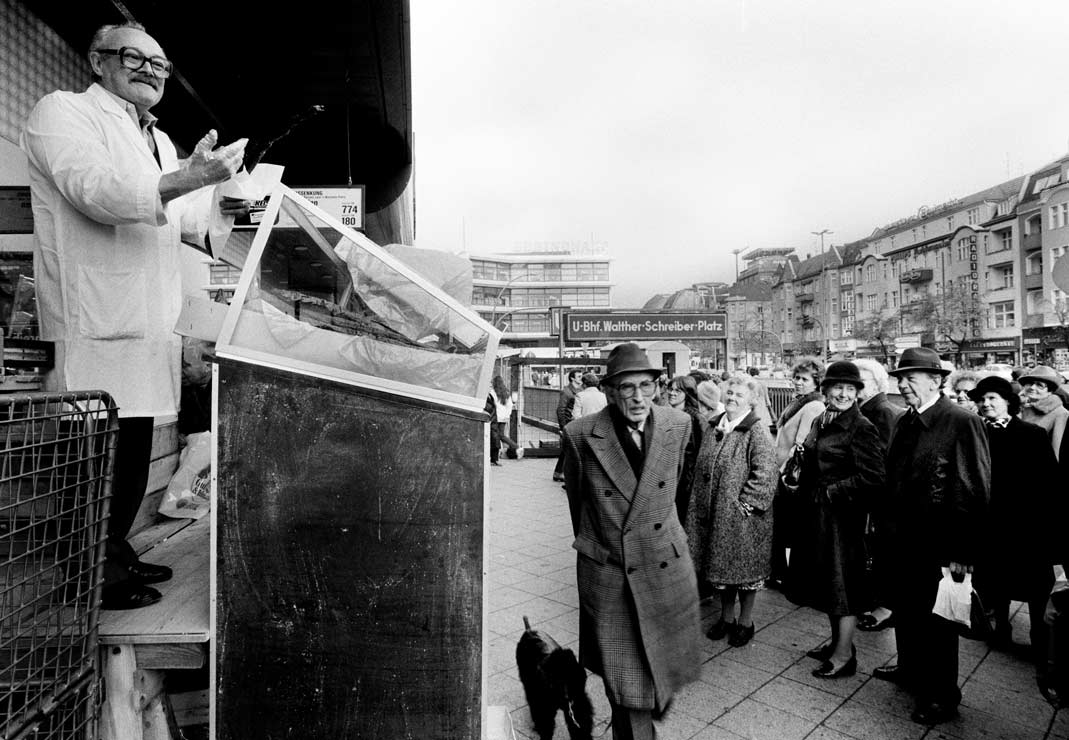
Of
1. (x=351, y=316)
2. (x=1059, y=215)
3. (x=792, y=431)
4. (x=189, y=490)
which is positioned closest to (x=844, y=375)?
(x=792, y=431)

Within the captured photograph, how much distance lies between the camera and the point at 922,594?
138 inches

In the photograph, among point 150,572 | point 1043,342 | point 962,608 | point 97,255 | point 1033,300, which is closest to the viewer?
point 97,255

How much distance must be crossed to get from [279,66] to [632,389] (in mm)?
4860

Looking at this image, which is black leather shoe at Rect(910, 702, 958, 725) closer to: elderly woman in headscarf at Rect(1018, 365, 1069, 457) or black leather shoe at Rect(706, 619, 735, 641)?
black leather shoe at Rect(706, 619, 735, 641)

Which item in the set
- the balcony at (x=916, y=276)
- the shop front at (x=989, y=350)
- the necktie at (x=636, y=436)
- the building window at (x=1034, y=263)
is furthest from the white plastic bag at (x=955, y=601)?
the balcony at (x=916, y=276)

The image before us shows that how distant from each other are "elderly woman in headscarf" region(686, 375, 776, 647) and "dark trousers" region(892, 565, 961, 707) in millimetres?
926

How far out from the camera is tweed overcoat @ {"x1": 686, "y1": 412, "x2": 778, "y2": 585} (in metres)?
4.34

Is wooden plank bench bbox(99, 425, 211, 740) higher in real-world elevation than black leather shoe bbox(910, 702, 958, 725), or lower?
higher

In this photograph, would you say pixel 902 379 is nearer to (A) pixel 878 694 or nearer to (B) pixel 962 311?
(A) pixel 878 694

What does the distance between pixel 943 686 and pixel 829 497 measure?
110 cm

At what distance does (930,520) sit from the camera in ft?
11.5

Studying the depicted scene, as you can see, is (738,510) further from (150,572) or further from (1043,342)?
(1043,342)

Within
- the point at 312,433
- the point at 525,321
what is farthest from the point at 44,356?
the point at 525,321

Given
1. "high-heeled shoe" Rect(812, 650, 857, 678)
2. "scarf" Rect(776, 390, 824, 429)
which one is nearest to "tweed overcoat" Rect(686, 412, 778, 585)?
"high-heeled shoe" Rect(812, 650, 857, 678)
